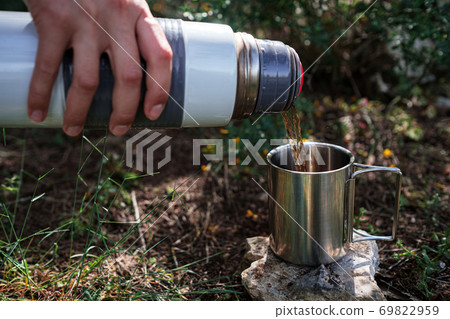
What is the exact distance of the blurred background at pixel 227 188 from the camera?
171cm

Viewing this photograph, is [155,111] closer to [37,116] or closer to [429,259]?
[37,116]

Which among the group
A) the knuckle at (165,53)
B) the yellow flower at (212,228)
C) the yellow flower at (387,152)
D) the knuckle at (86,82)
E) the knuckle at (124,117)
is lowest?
the yellow flower at (212,228)

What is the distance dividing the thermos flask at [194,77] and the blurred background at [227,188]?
0.95 ft

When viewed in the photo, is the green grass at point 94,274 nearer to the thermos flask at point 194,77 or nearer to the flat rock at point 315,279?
the flat rock at point 315,279

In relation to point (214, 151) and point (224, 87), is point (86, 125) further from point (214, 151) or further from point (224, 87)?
point (214, 151)

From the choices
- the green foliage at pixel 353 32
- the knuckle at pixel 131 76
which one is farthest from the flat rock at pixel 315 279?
the green foliage at pixel 353 32

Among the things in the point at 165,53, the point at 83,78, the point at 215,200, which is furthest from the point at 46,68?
the point at 215,200

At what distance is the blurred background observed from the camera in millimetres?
1715

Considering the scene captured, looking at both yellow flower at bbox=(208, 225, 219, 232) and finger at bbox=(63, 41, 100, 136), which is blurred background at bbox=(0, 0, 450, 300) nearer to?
yellow flower at bbox=(208, 225, 219, 232)

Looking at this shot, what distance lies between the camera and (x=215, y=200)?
2.36 meters

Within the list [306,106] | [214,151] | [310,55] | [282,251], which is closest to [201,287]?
[282,251]

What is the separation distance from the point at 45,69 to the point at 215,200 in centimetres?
126

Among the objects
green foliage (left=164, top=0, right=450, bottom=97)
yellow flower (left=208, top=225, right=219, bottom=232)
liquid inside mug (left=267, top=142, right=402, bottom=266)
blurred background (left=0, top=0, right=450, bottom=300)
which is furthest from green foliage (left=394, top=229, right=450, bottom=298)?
green foliage (left=164, top=0, right=450, bottom=97)

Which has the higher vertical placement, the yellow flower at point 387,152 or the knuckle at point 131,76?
the knuckle at point 131,76
